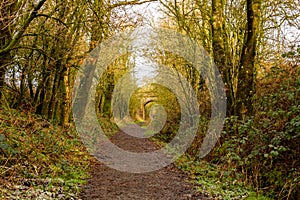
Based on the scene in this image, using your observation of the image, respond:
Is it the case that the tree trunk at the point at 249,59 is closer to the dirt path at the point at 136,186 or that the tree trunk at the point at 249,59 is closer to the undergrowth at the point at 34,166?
the dirt path at the point at 136,186

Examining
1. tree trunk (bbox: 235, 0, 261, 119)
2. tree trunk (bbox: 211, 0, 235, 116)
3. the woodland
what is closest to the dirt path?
the woodland

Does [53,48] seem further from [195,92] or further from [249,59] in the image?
[195,92]

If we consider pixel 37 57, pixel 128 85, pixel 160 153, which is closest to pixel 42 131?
pixel 37 57

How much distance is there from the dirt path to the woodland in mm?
325

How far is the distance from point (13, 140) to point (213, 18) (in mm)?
8084

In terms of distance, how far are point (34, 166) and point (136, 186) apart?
7.86 feet

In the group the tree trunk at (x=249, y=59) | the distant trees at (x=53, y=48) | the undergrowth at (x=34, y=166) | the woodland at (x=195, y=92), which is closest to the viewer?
the undergrowth at (x=34, y=166)

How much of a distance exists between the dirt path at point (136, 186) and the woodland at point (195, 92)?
0.33 metres

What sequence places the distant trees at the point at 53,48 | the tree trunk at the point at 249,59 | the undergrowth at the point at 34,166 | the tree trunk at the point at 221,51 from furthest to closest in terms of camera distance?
the tree trunk at the point at 221,51 < the distant trees at the point at 53,48 < the tree trunk at the point at 249,59 < the undergrowth at the point at 34,166

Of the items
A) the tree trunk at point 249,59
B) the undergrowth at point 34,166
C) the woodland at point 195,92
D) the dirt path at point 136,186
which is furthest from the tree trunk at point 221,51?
the undergrowth at point 34,166

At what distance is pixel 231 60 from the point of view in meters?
10.6

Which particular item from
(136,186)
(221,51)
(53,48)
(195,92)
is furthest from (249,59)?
(53,48)

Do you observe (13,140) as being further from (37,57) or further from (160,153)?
(160,153)

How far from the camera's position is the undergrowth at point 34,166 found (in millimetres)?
4953
